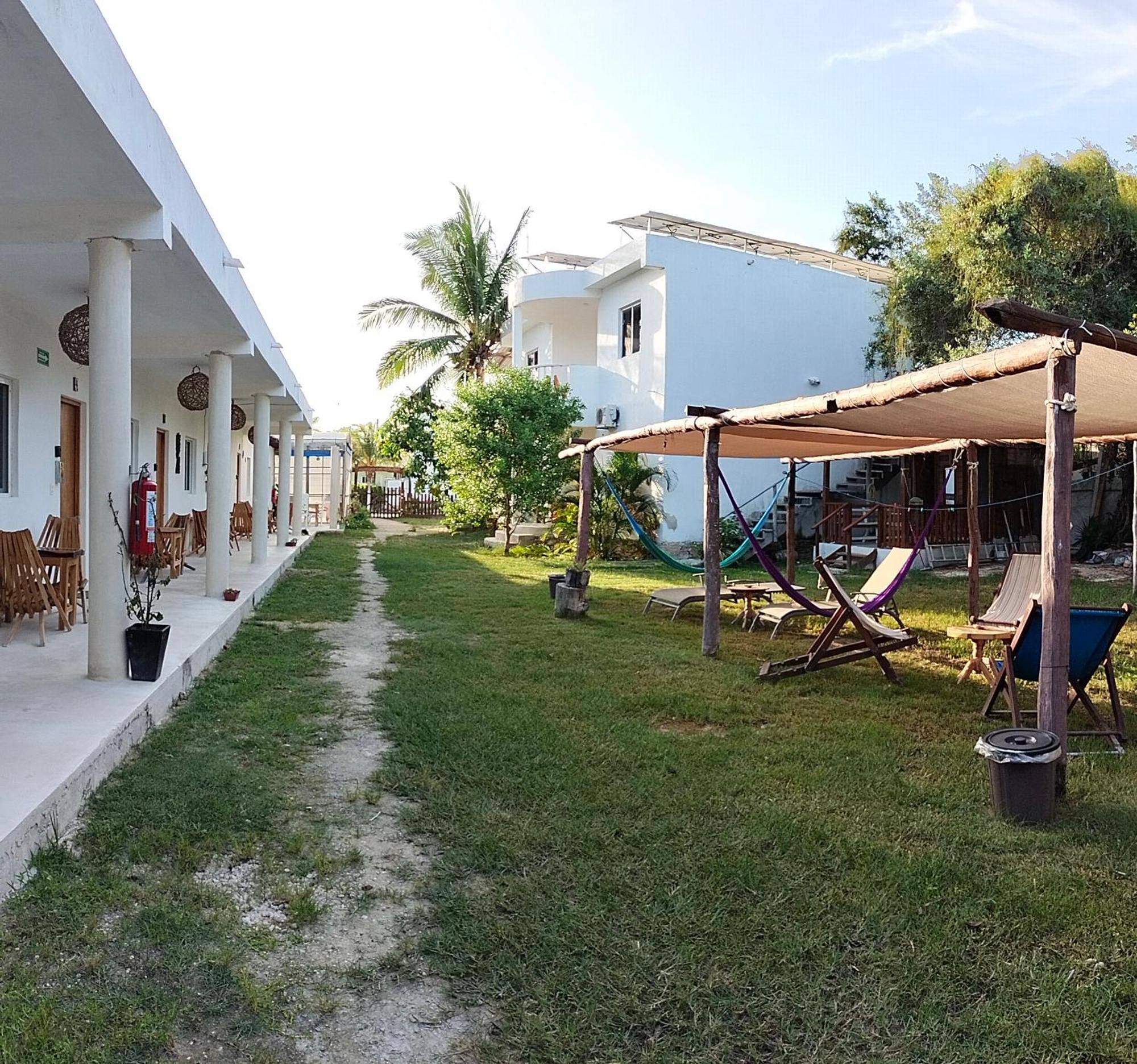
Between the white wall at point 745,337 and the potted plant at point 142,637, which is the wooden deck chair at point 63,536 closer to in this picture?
the potted plant at point 142,637

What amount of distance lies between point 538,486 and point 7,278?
1091 centimetres

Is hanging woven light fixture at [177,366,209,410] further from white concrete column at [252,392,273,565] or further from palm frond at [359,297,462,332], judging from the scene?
palm frond at [359,297,462,332]

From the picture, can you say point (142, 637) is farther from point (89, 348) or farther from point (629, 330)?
point (629, 330)

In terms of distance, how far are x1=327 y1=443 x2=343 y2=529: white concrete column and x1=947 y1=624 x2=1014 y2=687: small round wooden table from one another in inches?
754

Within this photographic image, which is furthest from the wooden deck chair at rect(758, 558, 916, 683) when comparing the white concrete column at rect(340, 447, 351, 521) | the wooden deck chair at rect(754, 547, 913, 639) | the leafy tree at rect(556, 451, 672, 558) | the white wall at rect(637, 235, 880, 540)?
the white concrete column at rect(340, 447, 351, 521)

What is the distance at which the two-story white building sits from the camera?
16.5 metres

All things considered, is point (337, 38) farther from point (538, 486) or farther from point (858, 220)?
point (858, 220)

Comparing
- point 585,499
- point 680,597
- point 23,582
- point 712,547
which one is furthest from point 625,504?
point 23,582

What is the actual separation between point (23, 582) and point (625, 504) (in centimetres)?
1107

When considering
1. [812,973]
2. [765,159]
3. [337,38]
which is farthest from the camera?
[765,159]

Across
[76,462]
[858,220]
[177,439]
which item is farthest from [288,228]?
[858,220]

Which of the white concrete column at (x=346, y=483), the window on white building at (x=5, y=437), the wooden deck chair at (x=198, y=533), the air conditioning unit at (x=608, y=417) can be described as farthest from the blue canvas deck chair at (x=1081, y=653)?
the white concrete column at (x=346, y=483)

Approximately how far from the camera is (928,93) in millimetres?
12859

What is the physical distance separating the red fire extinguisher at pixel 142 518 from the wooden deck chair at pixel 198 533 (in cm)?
800
